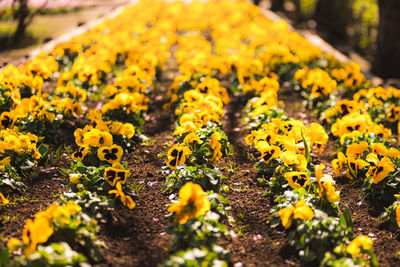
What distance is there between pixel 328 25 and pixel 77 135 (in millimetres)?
8801

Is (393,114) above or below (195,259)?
below

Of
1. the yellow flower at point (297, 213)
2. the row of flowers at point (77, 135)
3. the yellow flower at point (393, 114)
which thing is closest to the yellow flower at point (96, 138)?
the row of flowers at point (77, 135)

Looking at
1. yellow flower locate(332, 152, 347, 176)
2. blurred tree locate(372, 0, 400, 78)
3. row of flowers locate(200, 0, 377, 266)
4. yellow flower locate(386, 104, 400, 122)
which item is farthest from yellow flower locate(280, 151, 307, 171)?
blurred tree locate(372, 0, 400, 78)

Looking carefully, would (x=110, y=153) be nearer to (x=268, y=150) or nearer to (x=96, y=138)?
(x=96, y=138)

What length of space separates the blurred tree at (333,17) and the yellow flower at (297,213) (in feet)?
29.3

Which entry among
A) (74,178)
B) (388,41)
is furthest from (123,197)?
(388,41)

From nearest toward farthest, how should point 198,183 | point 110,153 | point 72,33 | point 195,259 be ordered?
1. point 195,259
2. point 198,183
3. point 110,153
4. point 72,33

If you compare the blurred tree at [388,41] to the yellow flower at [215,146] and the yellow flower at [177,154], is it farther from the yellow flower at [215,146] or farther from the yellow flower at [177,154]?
the yellow flower at [177,154]

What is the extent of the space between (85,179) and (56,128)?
1.42 meters

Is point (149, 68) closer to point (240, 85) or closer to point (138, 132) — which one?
point (240, 85)

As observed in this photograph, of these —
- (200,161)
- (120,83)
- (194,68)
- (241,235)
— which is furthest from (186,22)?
(241,235)

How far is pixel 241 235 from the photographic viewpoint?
304cm

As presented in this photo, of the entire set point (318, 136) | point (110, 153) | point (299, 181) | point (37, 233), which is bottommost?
point (318, 136)

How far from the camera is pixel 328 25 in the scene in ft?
36.1
